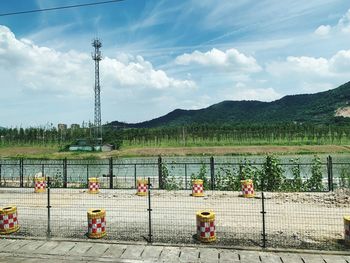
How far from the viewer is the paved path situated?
7672 mm

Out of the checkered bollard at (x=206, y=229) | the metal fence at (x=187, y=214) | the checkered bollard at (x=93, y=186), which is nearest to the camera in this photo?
the checkered bollard at (x=206, y=229)

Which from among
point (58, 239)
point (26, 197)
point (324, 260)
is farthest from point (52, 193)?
point (324, 260)

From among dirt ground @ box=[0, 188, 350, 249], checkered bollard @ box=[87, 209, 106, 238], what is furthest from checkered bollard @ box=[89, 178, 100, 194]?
checkered bollard @ box=[87, 209, 106, 238]

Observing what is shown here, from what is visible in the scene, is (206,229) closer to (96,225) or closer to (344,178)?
(96,225)

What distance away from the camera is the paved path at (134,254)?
302 inches

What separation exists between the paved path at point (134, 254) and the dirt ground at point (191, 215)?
29.0 inches

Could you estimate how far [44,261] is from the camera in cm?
769

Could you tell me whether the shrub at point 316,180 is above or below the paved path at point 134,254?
above

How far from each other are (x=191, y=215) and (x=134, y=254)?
4760 mm

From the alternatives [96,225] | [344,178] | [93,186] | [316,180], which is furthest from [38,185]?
[344,178]

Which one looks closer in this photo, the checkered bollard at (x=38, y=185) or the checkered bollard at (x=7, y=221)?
the checkered bollard at (x=7, y=221)

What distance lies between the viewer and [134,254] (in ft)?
26.7

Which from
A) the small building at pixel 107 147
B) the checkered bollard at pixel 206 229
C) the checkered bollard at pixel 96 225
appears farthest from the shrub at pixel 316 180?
the small building at pixel 107 147

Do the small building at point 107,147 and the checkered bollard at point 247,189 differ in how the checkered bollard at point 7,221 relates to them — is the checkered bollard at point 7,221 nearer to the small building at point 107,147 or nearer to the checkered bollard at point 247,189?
the checkered bollard at point 247,189
